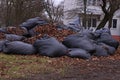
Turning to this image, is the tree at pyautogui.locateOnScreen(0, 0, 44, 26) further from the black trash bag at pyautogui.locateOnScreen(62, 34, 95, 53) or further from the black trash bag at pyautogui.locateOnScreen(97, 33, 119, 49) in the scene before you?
the black trash bag at pyautogui.locateOnScreen(62, 34, 95, 53)

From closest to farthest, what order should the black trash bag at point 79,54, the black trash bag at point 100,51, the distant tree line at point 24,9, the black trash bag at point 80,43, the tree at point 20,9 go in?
the black trash bag at point 79,54 → the black trash bag at point 80,43 → the black trash bag at point 100,51 → the tree at point 20,9 → the distant tree line at point 24,9

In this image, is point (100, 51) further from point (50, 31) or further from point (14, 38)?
point (14, 38)

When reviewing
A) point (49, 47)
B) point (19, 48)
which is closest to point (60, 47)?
point (49, 47)

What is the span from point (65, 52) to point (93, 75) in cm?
344

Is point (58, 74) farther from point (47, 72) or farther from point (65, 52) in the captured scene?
point (65, 52)

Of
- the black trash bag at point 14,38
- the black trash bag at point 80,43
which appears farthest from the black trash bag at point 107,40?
the black trash bag at point 14,38

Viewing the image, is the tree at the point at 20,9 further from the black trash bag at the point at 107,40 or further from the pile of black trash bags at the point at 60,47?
the pile of black trash bags at the point at 60,47

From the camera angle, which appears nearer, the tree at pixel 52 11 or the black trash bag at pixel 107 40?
the black trash bag at pixel 107 40

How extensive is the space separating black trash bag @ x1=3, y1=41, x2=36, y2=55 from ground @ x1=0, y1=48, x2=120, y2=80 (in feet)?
1.21

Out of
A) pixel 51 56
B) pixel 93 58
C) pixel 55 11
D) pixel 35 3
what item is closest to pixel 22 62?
pixel 51 56

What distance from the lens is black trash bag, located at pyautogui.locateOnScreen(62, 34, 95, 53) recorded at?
11.7 meters

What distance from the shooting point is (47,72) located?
8203mm

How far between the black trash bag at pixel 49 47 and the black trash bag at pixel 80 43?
1.78 ft

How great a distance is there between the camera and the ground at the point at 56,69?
7.57m
